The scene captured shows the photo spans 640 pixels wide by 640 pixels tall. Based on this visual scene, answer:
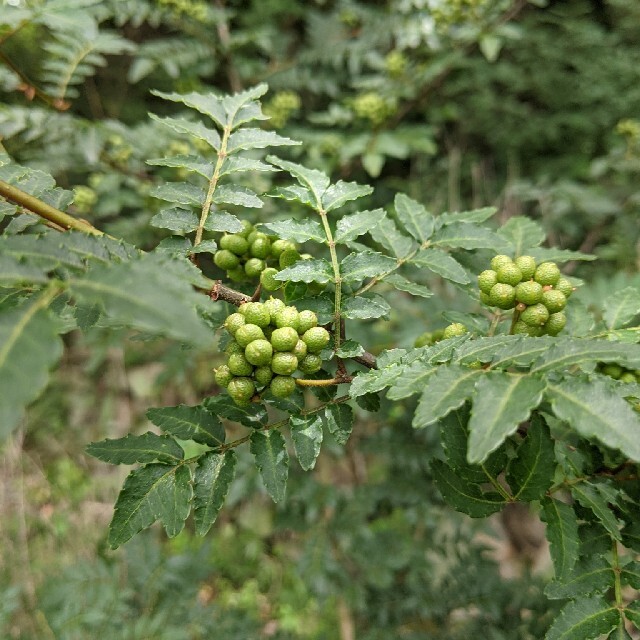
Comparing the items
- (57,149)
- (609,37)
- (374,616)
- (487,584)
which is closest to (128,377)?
(57,149)

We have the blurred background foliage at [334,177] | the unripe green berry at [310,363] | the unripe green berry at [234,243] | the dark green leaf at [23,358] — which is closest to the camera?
the dark green leaf at [23,358]

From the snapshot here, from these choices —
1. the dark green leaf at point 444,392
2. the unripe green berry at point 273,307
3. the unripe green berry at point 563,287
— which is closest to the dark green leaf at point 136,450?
the unripe green berry at point 273,307

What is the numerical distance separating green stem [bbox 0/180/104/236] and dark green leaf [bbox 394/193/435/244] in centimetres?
88

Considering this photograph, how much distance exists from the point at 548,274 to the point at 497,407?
546 mm

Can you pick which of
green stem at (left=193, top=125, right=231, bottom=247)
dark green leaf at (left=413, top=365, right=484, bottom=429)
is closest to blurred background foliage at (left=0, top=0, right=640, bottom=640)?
green stem at (left=193, top=125, right=231, bottom=247)

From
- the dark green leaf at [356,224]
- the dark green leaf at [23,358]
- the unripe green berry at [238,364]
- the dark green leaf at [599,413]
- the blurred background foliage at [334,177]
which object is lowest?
the blurred background foliage at [334,177]

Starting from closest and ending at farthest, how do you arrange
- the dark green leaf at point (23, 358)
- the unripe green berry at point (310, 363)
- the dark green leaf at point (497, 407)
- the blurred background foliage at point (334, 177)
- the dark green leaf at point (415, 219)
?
the dark green leaf at point (23, 358) < the dark green leaf at point (497, 407) < the unripe green berry at point (310, 363) < the dark green leaf at point (415, 219) < the blurred background foliage at point (334, 177)

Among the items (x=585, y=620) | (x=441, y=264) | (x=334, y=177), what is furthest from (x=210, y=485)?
(x=334, y=177)

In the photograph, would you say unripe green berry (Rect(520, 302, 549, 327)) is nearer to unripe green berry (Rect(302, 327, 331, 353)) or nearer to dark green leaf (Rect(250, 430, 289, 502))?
unripe green berry (Rect(302, 327, 331, 353))

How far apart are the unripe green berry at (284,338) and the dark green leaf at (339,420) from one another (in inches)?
9.9

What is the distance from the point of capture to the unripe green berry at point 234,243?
1488 millimetres

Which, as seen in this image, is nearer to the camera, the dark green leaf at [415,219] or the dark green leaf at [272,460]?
the dark green leaf at [272,460]

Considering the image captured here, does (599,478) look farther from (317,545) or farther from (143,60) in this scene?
(143,60)

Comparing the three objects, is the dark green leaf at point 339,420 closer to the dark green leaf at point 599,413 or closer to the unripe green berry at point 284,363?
the unripe green berry at point 284,363
